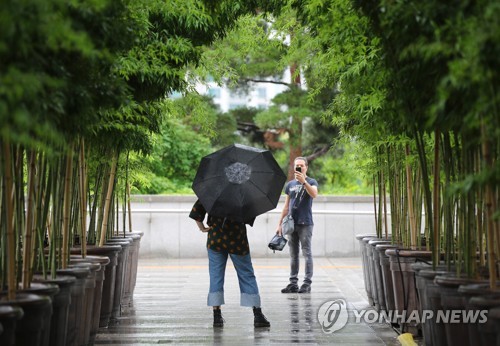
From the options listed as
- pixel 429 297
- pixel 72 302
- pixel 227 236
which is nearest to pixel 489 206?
pixel 429 297

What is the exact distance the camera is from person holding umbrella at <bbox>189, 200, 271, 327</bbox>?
6.84 m

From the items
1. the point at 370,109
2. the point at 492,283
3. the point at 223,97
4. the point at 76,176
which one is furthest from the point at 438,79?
the point at 223,97

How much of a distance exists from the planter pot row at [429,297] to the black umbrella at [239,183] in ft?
3.27

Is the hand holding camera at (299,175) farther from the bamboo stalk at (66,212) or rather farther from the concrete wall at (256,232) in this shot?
the concrete wall at (256,232)

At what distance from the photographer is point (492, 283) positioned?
4.44 metres

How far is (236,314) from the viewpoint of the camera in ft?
25.6

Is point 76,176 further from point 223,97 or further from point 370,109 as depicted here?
point 223,97

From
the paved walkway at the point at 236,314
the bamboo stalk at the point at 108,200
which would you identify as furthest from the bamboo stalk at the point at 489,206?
the bamboo stalk at the point at 108,200

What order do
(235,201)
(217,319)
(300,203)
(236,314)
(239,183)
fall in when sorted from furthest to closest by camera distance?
(300,203) → (236,314) → (217,319) → (239,183) → (235,201)

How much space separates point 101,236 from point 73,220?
0.34m

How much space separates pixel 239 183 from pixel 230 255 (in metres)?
0.56

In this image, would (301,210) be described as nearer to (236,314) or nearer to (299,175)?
(299,175)

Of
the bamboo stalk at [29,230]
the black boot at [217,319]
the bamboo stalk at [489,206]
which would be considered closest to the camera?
the bamboo stalk at [489,206]

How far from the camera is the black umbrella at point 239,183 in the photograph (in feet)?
22.0
